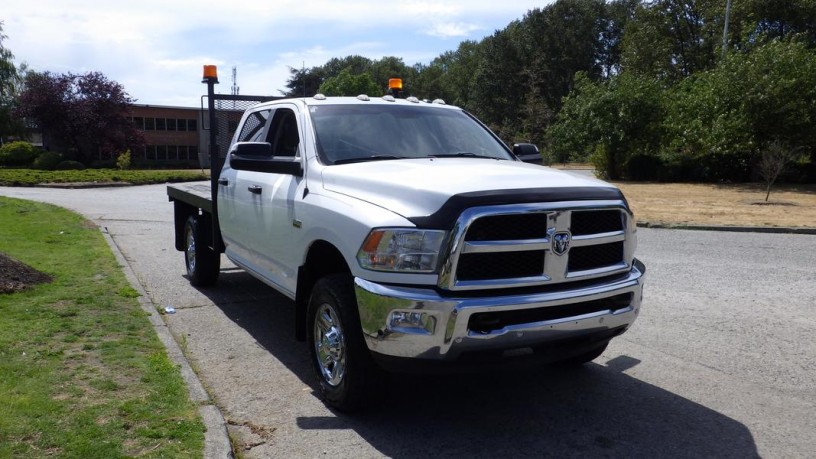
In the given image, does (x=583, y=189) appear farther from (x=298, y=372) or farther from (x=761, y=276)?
(x=761, y=276)

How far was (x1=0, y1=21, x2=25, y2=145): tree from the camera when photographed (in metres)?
45.8

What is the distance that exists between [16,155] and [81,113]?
16.2ft

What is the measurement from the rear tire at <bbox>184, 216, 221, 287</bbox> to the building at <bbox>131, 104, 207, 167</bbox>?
53.5m

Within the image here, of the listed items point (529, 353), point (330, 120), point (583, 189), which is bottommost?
point (529, 353)

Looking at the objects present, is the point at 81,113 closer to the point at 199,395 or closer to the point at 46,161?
the point at 46,161

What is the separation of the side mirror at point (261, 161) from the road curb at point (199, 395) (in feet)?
5.20

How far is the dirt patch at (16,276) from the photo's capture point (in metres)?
6.84

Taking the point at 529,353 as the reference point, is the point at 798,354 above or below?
below

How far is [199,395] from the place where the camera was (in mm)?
4434

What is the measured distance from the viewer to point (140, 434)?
3.76 meters

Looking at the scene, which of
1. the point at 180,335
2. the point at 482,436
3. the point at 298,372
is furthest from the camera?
the point at 180,335

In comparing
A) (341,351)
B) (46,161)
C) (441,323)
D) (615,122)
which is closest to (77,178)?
(46,161)

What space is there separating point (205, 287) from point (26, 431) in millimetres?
4371

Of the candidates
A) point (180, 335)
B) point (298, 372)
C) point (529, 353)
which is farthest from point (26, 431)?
point (529, 353)
